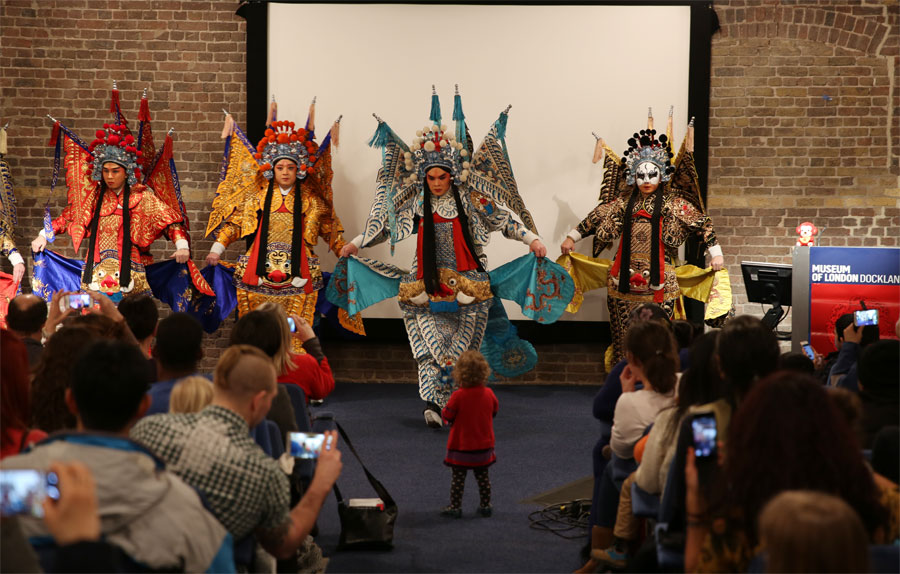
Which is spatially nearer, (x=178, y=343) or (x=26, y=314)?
(x=178, y=343)

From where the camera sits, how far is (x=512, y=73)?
7.62 meters

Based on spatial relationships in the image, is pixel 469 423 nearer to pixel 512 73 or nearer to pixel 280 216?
pixel 280 216

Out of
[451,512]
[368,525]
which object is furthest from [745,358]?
[451,512]

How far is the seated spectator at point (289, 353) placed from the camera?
331 centimetres

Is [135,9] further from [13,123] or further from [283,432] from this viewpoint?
[283,432]

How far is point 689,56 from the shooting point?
763cm

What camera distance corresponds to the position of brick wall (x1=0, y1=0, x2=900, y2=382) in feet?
25.3

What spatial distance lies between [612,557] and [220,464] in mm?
1673

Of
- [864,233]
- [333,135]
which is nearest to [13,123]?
[333,135]

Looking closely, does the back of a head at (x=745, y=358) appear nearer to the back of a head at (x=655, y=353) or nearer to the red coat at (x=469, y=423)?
the back of a head at (x=655, y=353)

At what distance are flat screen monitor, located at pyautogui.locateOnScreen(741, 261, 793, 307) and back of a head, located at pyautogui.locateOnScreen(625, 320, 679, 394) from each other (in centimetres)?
340

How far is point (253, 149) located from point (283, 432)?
418 cm

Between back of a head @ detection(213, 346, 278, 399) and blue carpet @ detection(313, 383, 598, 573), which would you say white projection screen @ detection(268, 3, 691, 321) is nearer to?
blue carpet @ detection(313, 383, 598, 573)

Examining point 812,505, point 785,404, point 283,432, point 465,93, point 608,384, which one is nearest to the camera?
point 812,505
